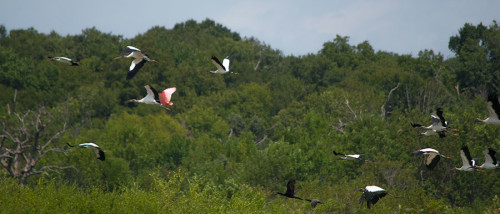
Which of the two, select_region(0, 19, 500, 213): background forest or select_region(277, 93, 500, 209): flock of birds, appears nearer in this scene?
select_region(277, 93, 500, 209): flock of birds

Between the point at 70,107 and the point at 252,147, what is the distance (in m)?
28.4

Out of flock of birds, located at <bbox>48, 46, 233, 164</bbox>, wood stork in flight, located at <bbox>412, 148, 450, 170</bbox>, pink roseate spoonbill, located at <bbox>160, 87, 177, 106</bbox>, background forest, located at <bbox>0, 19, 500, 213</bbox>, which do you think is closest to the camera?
flock of birds, located at <bbox>48, 46, 233, 164</bbox>

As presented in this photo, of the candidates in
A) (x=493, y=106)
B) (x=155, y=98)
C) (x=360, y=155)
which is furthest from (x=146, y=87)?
(x=493, y=106)

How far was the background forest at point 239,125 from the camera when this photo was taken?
141ft

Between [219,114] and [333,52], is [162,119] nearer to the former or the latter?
[219,114]

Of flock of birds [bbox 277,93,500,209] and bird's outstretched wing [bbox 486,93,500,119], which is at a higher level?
bird's outstretched wing [bbox 486,93,500,119]

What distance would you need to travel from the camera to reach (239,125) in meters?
96.7

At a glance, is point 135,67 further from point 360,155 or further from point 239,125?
point 239,125

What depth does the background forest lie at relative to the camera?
43.1 metres

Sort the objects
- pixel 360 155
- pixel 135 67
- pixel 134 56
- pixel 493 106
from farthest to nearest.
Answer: pixel 134 56 < pixel 135 67 < pixel 360 155 < pixel 493 106

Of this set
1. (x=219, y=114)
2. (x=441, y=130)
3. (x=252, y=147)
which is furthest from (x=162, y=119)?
(x=441, y=130)

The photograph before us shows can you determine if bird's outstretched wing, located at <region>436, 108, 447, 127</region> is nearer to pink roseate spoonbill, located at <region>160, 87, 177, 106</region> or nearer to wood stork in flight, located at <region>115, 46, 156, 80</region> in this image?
pink roseate spoonbill, located at <region>160, 87, 177, 106</region>

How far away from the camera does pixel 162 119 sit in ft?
306

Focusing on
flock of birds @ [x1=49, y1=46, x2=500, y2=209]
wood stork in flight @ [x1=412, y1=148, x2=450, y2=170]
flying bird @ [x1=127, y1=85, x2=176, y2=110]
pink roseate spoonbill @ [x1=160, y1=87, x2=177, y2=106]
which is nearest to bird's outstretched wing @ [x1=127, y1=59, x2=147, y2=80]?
flock of birds @ [x1=49, y1=46, x2=500, y2=209]
